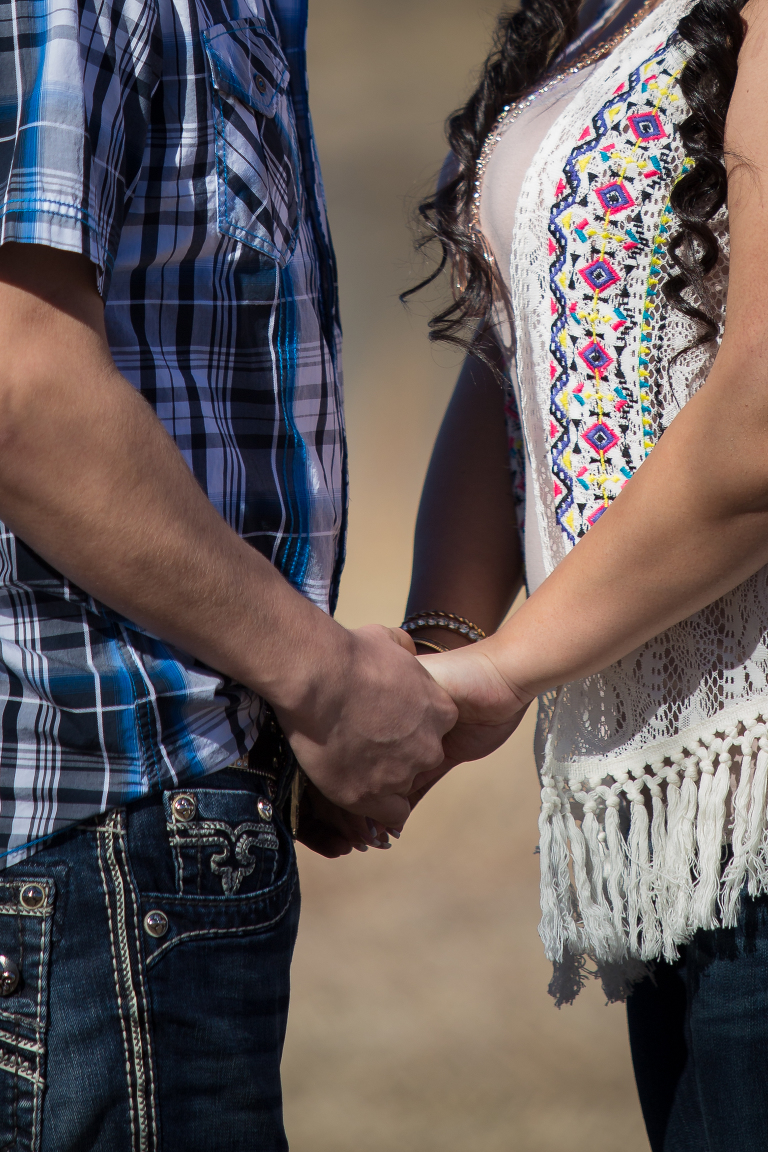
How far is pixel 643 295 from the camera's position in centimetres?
90

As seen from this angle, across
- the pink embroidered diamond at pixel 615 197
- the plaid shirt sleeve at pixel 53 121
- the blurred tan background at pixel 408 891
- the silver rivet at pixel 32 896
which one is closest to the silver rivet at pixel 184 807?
the silver rivet at pixel 32 896

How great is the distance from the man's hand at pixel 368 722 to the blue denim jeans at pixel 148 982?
3.1 inches

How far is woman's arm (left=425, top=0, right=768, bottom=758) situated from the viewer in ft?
2.50

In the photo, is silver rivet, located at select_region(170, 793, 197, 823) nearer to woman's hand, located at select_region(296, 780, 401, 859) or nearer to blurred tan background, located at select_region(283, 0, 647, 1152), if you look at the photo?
woman's hand, located at select_region(296, 780, 401, 859)

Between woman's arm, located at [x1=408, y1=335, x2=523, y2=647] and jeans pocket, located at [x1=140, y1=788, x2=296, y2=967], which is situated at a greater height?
woman's arm, located at [x1=408, y1=335, x2=523, y2=647]

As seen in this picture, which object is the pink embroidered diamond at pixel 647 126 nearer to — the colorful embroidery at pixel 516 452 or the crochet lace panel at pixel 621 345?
the crochet lace panel at pixel 621 345

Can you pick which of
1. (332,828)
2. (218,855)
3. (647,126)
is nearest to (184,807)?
(218,855)

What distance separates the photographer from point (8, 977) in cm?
67

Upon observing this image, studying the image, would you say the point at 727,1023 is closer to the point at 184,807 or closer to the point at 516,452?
the point at 184,807

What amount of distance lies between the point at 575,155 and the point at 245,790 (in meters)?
0.64

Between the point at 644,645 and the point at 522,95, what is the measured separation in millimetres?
653

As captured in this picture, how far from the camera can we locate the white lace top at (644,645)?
87 cm

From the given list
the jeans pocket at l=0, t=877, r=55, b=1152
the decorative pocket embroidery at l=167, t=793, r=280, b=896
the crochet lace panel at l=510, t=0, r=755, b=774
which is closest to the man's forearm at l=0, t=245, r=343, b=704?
the decorative pocket embroidery at l=167, t=793, r=280, b=896

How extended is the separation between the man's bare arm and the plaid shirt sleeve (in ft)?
0.07
